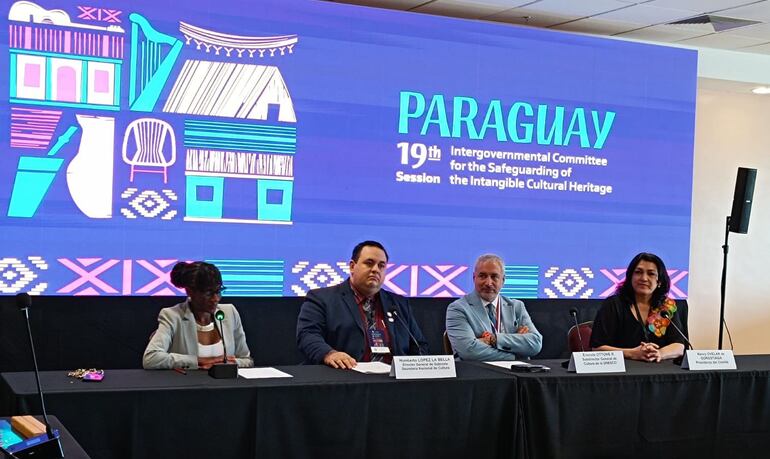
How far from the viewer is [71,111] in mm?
5082

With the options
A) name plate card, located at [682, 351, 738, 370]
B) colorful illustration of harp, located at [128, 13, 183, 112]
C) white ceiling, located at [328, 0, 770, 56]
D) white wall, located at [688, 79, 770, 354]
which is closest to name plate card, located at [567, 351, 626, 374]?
name plate card, located at [682, 351, 738, 370]

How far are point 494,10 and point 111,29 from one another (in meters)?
2.42

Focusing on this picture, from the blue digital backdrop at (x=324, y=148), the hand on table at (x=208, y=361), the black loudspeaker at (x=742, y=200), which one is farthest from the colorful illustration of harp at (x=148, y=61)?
the black loudspeaker at (x=742, y=200)

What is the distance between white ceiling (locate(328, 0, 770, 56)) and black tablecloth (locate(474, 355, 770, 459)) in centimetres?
278

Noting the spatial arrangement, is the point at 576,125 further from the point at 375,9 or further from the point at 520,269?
the point at 375,9

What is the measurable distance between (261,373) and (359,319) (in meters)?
0.76

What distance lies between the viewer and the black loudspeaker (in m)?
6.04

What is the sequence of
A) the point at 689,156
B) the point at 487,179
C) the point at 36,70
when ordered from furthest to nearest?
the point at 689,156 < the point at 487,179 < the point at 36,70

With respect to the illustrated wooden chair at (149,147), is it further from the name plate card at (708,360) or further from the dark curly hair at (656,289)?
the name plate card at (708,360)

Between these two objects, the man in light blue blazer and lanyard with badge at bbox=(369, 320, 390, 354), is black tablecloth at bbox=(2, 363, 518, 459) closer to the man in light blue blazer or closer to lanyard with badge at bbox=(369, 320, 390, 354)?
lanyard with badge at bbox=(369, 320, 390, 354)

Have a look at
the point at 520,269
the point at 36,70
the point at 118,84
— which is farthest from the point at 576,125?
the point at 36,70

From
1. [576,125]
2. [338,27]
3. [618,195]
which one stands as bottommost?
[618,195]

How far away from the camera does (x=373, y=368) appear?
348 centimetres

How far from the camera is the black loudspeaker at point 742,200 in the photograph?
6039 millimetres
